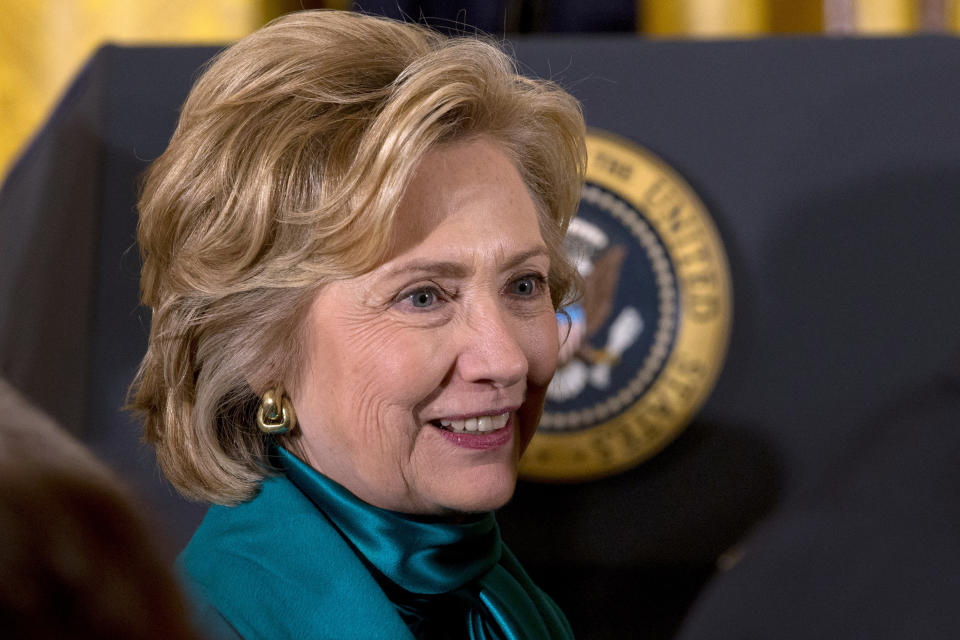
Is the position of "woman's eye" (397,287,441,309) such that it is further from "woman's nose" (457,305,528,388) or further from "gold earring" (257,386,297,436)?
"gold earring" (257,386,297,436)

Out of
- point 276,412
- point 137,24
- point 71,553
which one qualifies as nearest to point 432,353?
point 276,412

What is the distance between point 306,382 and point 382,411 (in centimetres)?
7

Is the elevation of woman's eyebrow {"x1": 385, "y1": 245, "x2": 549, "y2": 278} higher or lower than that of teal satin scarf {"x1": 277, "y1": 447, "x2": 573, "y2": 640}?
higher

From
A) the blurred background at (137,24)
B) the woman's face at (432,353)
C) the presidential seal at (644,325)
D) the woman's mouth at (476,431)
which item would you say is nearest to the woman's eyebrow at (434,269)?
the woman's face at (432,353)

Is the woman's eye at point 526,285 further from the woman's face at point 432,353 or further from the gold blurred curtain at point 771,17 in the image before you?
the gold blurred curtain at point 771,17

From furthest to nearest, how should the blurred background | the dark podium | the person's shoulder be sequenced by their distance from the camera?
the blurred background
the dark podium
the person's shoulder

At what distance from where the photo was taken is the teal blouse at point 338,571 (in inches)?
34.0

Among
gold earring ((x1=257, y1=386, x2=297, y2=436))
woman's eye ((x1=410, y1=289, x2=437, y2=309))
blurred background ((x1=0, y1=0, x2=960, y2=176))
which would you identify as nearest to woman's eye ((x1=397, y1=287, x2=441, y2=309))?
woman's eye ((x1=410, y1=289, x2=437, y2=309))

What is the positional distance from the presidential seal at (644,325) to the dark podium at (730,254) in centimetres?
3

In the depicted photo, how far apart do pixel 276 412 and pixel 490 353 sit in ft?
0.63

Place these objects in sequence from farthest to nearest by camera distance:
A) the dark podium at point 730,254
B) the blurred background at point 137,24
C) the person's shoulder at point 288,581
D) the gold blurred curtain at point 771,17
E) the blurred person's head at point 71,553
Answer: the gold blurred curtain at point 771,17 < the blurred background at point 137,24 < the dark podium at point 730,254 < the person's shoulder at point 288,581 < the blurred person's head at point 71,553

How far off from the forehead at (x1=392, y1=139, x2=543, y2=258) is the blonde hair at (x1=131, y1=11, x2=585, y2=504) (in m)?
0.02

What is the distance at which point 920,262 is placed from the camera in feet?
4.98

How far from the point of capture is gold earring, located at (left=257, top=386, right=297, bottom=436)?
93cm
